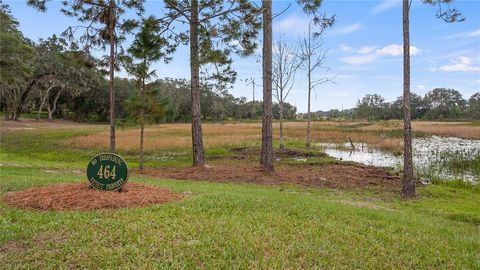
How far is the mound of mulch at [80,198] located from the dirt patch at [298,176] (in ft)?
18.9

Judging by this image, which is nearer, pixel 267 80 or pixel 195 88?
pixel 267 80

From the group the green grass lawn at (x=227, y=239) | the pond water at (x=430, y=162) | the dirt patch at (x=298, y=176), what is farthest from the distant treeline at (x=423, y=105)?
the green grass lawn at (x=227, y=239)

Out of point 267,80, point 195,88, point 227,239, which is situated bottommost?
point 227,239

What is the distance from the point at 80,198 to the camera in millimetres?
6004

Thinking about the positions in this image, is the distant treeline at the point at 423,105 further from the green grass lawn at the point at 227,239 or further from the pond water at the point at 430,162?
the green grass lawn at the point at 227,239

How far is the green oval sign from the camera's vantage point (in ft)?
21.0

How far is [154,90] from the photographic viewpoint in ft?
46.8

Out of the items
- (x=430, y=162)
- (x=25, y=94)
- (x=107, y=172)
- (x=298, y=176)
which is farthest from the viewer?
(x=25, y=94)

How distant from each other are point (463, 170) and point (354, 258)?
47.1 ft

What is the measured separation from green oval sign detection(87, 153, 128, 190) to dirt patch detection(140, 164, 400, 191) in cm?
589

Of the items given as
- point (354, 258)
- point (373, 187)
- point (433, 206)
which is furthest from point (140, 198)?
point (373, 187)

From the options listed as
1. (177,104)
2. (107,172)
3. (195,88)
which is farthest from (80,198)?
(177,104)

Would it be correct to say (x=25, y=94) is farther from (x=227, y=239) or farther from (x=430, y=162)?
(x=227, y=239)

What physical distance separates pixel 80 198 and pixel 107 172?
634mm
